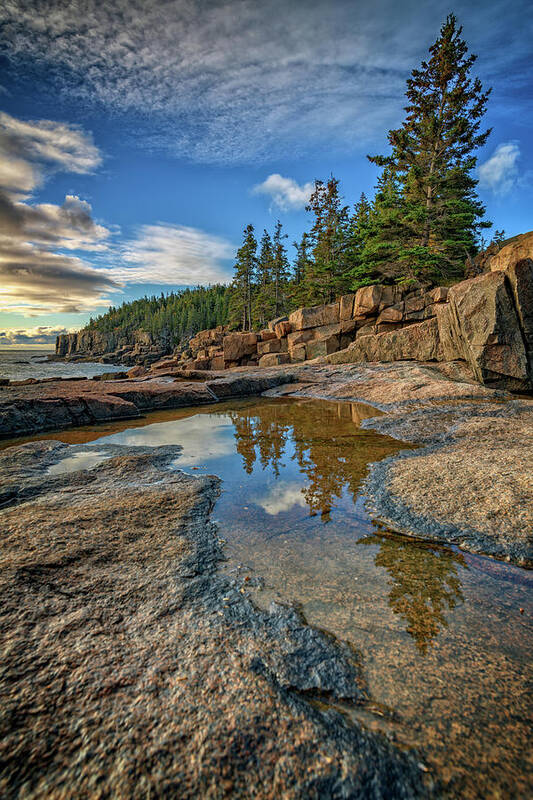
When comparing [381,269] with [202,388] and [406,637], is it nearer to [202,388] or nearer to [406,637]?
[202,388]

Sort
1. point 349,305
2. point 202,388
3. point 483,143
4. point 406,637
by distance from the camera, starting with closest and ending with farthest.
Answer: point 406,637, point 202,388, point 483,143, point 349,305

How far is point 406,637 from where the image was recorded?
1.98 m

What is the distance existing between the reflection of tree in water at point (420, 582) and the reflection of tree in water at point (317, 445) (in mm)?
829

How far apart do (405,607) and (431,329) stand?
13629mm

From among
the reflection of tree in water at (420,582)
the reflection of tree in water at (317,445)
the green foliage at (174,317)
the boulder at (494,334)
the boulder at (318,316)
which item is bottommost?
the reflection of tree in water at (420,582)

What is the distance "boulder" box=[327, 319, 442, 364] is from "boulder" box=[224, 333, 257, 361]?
11547 millimetres

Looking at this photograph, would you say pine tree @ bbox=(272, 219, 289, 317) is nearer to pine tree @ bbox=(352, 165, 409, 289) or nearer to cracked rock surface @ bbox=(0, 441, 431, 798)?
pine tree @ bbox=(352, 165, 409, 289)

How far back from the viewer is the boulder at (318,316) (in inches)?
938

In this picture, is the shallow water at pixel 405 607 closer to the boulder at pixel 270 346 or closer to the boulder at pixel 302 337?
the boulder at pixel 302 337

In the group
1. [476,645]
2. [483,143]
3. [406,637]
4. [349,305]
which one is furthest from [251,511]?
[483,143]

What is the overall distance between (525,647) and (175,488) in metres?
3.54

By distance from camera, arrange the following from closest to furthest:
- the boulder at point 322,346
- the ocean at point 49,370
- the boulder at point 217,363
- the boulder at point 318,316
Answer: the boulder at point 322,346
the boulder at point 318,316
the boulder at point 217,363
the ocean at point 49,370

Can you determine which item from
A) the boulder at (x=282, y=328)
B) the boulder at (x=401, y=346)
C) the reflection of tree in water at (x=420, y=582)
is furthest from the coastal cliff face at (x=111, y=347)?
the reflection of tree in water at (x=420, y=582)

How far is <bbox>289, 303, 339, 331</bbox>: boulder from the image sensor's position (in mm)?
23812
